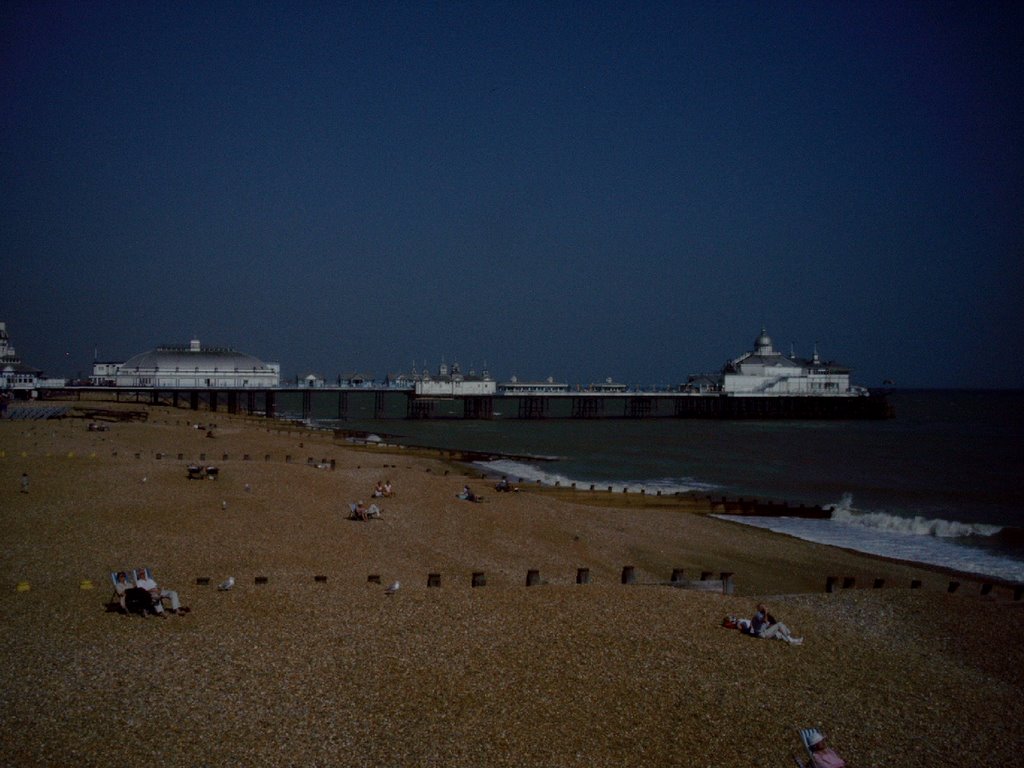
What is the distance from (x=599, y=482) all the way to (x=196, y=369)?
56944 millimetres

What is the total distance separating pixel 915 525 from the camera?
2122cm

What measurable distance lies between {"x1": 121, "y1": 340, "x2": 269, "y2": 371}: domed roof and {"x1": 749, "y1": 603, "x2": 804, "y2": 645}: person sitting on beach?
73724mm

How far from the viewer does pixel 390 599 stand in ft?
31.3

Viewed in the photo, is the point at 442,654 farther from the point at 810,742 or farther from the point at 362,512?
the point at 362,512

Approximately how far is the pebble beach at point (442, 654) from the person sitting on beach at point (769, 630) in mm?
130

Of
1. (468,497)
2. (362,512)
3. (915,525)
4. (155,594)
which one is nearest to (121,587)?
(155,594)

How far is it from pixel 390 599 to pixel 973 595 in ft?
30.1

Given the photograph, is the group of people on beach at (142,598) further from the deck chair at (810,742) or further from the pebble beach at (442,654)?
the deck chair at (810,742)

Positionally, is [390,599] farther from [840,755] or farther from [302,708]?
[840,755]

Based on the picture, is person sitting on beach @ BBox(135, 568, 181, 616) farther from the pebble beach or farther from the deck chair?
the deck chair

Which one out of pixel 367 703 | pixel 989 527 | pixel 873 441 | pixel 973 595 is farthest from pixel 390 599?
pixel 873 441

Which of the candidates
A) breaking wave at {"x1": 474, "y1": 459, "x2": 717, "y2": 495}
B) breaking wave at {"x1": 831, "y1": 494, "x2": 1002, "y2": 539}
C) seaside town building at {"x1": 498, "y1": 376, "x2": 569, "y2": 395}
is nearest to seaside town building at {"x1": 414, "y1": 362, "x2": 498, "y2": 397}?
seaside town building at {"x1": 498, "y1": 376, "x2": 569, "y2": 395}

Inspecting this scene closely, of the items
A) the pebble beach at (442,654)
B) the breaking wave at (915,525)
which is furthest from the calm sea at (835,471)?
the pebble beach at (442,654)

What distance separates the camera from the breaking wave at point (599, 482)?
1068 inches
